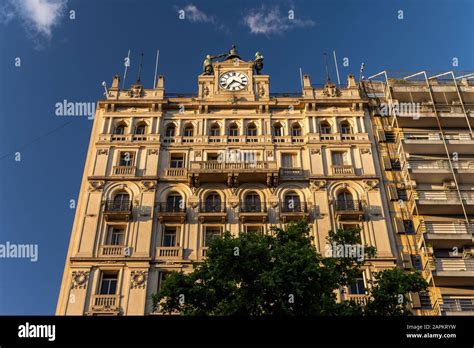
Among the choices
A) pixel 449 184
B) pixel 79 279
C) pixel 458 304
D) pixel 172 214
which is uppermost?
pixel 449 184

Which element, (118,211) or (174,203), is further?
(174,203)

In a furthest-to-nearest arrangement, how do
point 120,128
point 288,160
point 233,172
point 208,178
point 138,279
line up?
1. point 120,128
2. point 288,160
3. point 208,178
4. point 233,172
5. point 138,279

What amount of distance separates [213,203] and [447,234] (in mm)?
15353

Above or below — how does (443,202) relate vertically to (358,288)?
above

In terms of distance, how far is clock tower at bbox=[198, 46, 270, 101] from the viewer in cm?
4534

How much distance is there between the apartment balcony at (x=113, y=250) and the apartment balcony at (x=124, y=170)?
608 centimetres

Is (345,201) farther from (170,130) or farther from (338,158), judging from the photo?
(170,130)

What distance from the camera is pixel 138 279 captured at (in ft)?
114

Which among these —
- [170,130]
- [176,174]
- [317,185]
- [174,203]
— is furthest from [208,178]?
[317,185]

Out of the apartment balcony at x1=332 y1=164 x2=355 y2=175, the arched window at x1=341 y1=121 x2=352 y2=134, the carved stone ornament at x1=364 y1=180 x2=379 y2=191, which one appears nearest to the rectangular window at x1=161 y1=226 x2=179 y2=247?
the apartment balcony at x1=332 y1=164 x2=355 y2=175

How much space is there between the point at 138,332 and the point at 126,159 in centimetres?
2370

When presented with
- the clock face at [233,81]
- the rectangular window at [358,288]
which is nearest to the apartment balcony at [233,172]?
the clock face at [233,81]

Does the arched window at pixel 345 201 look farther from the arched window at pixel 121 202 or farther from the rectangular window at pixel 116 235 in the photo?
the rectangular window at pixel 116 235

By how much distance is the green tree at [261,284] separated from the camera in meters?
24.2
